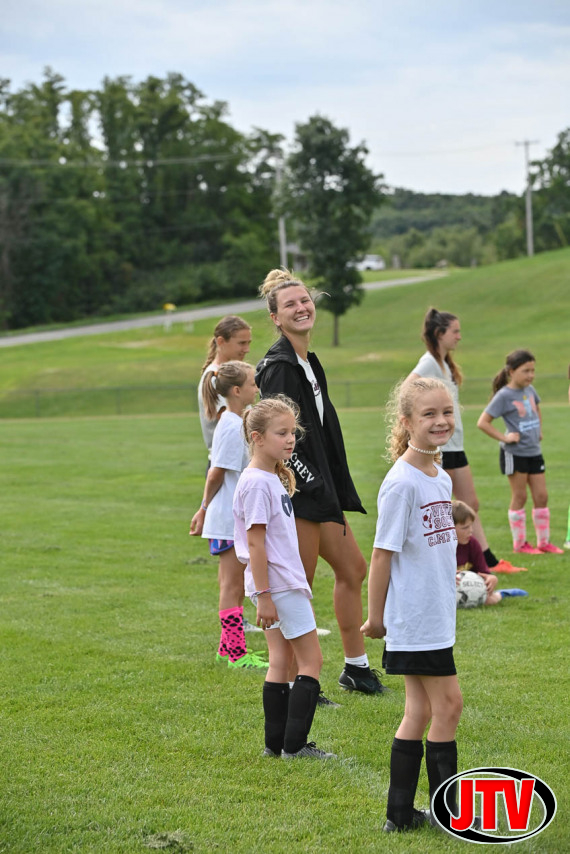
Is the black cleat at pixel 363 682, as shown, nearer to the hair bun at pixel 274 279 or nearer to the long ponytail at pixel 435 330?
the hair bun at pixel 274 279

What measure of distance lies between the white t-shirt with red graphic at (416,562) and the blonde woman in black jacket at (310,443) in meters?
1.07

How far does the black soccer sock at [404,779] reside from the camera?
3.63 metres

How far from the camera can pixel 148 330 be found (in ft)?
204

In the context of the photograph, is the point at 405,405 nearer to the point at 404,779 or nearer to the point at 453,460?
the point at 404,779

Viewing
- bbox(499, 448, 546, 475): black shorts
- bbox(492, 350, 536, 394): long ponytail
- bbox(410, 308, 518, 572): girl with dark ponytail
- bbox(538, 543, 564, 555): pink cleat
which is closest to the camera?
bbox(410, 308, 518, 572): girl with dark ponytail

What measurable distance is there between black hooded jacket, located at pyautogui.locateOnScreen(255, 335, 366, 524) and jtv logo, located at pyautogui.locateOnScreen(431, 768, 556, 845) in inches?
60.4

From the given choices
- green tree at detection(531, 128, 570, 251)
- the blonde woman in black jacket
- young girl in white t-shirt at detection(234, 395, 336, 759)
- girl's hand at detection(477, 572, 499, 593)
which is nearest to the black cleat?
the blonde woman in black jacket

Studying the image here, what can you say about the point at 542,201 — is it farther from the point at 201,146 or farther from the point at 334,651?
the point at 334,651

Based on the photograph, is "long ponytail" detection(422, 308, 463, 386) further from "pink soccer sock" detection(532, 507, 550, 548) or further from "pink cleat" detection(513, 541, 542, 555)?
"pink cleat" detection(513, 541, 542, 555)

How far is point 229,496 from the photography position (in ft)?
19.8

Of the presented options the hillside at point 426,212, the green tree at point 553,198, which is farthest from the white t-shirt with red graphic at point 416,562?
the hillside at point 426,212

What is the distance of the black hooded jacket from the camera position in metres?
4.82

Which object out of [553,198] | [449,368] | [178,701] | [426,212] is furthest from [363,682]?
[426,212]

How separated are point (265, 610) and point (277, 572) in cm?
19
